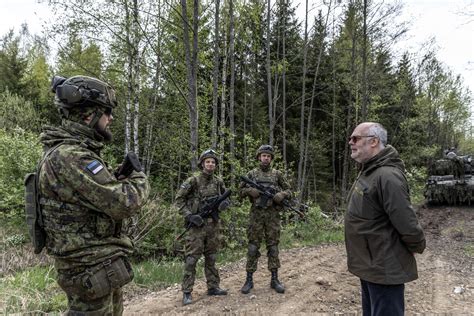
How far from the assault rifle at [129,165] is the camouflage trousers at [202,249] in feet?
8.89

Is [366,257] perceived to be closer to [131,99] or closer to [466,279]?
[466,279]

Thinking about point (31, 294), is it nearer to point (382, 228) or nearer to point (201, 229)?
point (201, 229)

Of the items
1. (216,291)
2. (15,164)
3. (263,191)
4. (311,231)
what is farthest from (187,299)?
(15,164)

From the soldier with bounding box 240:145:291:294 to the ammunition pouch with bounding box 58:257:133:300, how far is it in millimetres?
3101

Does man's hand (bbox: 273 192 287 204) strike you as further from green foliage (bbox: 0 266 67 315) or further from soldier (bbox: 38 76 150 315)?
green foliage (bbox: 0 266 67 315)

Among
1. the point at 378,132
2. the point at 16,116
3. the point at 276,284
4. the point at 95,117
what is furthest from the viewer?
the point at 16,116

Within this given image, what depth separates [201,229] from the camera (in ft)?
16.4

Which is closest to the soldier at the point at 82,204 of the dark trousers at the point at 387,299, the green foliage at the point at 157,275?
the dark trousers at the point at 387,299

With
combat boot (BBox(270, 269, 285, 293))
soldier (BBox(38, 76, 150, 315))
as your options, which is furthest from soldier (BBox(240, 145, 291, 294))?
soldier (BBox(38, 76, 150, 315))

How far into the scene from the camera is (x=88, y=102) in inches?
94.9

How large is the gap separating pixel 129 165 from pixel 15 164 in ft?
28.1

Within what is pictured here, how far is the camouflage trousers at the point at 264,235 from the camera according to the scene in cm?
525

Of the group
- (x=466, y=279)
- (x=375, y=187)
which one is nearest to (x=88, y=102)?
(x=375, y=187)

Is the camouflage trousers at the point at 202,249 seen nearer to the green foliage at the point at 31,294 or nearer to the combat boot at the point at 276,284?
the combat boot at the point at 276,284
